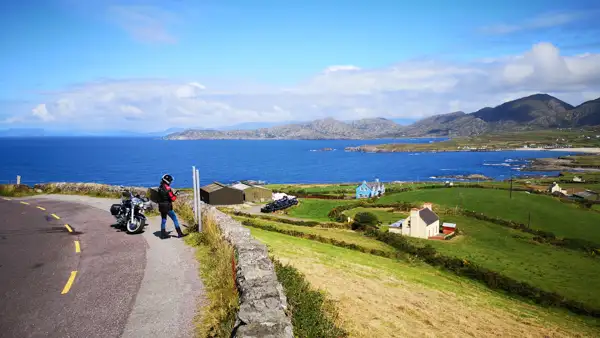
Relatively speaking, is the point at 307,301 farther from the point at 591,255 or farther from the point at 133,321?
the point at 591,255

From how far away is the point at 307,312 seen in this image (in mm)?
9859

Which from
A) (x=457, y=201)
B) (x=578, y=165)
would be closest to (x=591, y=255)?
(x=457, y=201)

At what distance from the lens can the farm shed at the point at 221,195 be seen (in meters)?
73.6

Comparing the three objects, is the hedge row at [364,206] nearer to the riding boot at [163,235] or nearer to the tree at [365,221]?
the tree at [365,221]

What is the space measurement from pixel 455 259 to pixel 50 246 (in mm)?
32560

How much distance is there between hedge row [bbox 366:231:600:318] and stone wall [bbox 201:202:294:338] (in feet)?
87.3

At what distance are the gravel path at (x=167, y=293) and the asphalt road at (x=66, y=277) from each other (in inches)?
11.1

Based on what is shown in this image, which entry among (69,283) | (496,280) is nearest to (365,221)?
(496,280)

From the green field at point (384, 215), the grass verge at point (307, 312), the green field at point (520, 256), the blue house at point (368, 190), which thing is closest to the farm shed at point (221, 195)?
the green field at point (384, 215)

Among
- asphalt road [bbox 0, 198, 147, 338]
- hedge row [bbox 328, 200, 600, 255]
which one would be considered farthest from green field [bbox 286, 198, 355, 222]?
asphalt road [bbox 0, 198, 147, 338]

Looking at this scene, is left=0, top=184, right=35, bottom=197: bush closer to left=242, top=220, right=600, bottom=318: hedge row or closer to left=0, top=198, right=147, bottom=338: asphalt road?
left=0, top=198, right=147, bottom=338: asphalt road

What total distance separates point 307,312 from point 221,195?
217 ft

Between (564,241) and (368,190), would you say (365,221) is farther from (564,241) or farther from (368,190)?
(368,190)

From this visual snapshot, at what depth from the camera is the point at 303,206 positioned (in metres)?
78.0
